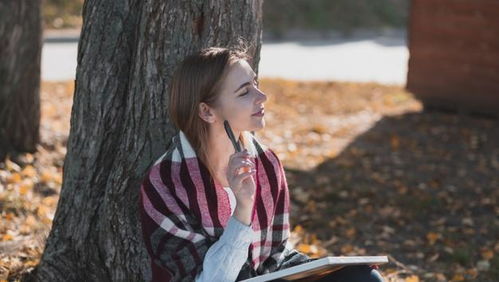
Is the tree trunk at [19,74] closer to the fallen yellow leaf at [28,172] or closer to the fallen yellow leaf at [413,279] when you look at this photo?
the fallen yellow leaf at [28,172]

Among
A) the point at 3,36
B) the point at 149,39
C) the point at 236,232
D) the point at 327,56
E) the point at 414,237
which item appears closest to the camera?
the point at 236,232

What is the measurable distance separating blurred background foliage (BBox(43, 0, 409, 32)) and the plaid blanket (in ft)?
47.6

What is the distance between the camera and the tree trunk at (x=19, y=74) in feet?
19.9

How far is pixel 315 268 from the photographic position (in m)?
2.66

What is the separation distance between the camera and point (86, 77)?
11.9ft

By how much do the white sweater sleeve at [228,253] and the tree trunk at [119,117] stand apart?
760 millimetres

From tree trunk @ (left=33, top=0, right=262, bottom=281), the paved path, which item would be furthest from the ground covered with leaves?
the paved path

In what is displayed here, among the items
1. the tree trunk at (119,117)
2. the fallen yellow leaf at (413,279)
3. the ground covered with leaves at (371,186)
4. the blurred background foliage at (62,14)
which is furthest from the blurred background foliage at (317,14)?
the tree trunk at (119,117)

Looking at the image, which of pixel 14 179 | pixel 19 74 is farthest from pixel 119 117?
pixel 19 74

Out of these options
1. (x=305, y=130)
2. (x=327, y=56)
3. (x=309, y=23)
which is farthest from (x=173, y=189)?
(x=309, y=23)

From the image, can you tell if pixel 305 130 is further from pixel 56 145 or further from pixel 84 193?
pixel 84 193

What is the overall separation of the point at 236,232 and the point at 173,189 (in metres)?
0.27

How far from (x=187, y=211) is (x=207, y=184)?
0.11 m

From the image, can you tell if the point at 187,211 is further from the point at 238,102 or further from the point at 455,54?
the point at 455,54
